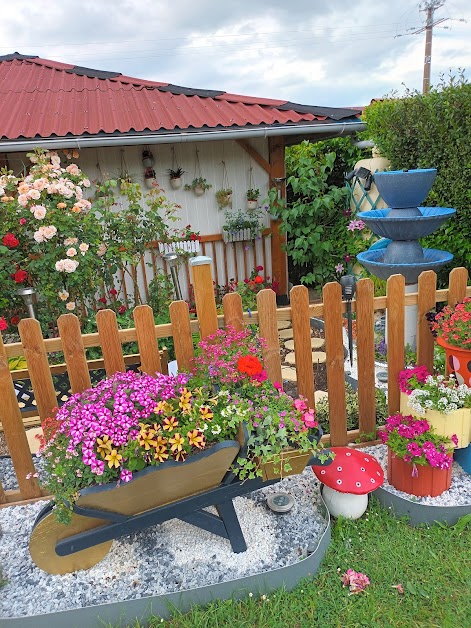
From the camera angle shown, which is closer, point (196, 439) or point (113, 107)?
point (196, 439)

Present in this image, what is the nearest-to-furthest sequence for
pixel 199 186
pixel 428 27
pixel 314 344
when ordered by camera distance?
pixel 314 344 → pixel 199 186 → pixel 428 27

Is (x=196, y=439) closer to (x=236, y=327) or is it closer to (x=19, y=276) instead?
(x=236, y=327)

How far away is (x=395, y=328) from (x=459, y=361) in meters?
0.38

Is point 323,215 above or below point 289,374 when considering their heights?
Answer: above

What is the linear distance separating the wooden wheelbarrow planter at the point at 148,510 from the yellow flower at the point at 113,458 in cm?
8

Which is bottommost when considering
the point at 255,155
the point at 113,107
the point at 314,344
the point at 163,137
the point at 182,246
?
the point at 314,344

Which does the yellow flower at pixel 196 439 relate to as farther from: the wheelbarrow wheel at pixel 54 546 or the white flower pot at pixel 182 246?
the white flower pot at pixel 182 246

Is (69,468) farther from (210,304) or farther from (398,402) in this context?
(398,402)

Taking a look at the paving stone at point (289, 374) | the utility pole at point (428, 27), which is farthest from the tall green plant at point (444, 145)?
the utility pole at point (428, 27)

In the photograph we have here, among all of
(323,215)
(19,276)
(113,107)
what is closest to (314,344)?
(323,215)

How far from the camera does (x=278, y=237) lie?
6.55 m

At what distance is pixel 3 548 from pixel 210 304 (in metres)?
1.55

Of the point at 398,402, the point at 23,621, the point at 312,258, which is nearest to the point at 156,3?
the point at 312,258

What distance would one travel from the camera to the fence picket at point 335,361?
2.48 m
